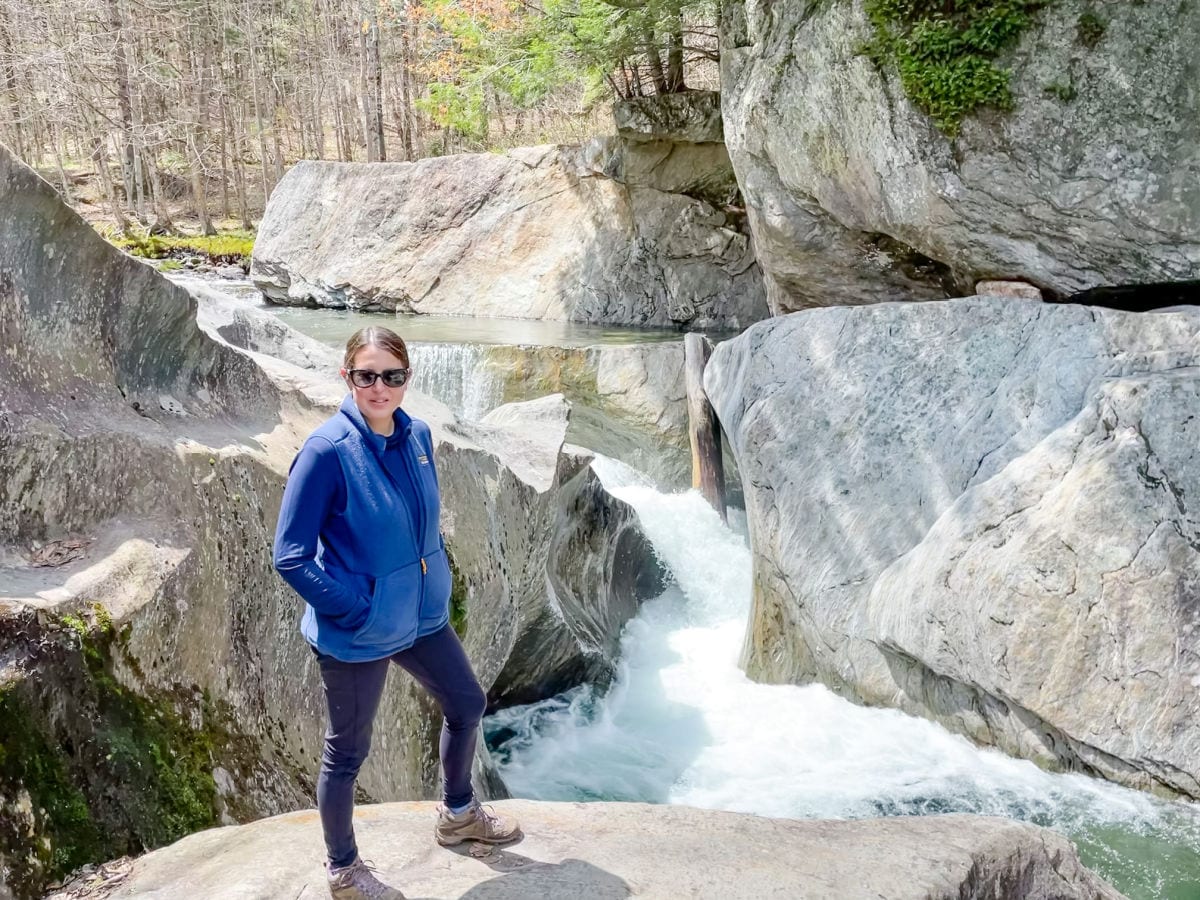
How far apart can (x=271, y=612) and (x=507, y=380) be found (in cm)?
797

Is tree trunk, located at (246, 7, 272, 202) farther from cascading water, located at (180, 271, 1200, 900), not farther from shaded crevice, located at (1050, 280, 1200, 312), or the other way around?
shaded crevice, located at (1050, 280, 1200, 312)

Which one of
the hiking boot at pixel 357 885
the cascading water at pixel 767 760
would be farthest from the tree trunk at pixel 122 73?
the hiking boot at pixel 357 885

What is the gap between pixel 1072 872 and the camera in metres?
2.86

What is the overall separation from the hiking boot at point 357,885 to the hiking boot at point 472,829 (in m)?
0.26

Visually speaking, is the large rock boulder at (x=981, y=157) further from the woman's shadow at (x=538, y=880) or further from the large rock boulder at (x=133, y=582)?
the woman's shadow at (x=538, y=880)

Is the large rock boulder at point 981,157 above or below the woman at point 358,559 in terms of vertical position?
above

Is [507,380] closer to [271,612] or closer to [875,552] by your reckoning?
[875,552]

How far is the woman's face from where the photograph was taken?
2.36m

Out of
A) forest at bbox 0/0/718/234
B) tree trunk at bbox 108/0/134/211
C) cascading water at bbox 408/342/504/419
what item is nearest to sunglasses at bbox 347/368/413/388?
cascading water at bbox 408/342/504/419

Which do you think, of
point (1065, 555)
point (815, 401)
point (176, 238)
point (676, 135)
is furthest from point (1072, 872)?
point (176, 238)

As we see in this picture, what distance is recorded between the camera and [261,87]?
28.0m

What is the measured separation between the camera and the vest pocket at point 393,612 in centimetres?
228

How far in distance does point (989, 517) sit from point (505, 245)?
12.4 meters

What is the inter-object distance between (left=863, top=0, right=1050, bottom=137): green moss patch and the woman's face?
602 centimetres
